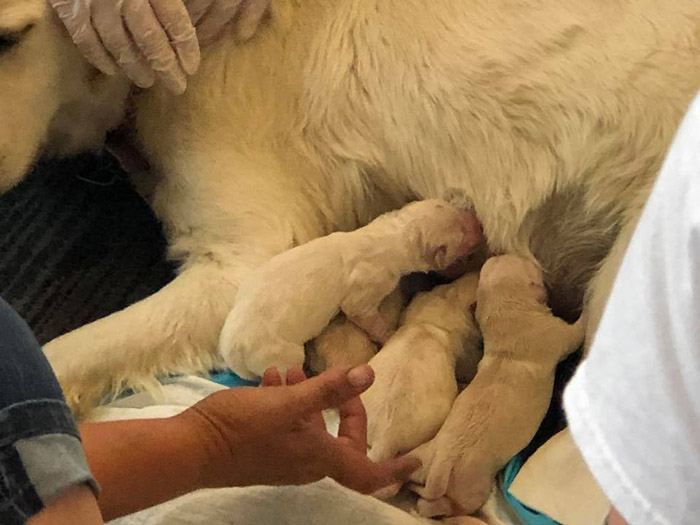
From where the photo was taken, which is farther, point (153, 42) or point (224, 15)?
point (224, 15)

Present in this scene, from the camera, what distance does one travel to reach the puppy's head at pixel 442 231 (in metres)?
1.33

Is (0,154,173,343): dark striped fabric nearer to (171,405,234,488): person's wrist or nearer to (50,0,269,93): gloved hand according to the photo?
(50,0,269,93): gloved hand

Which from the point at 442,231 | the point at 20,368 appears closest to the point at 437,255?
the point at 442,231

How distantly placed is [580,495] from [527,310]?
0.28 m

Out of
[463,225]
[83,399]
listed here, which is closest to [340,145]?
[463,225]

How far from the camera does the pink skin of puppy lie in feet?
3.59

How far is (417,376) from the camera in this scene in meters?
1.17

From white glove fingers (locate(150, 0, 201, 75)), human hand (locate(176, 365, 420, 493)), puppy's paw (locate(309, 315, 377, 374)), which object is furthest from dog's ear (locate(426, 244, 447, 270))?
white glove fingers (locate(150, 0, 201, 75))

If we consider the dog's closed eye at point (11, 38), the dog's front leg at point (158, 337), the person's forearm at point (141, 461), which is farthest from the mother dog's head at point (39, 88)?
the person's forearm at point (141, 461)

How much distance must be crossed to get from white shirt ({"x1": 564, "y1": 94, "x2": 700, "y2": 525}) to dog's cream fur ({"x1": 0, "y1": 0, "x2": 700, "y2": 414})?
0.79 metres

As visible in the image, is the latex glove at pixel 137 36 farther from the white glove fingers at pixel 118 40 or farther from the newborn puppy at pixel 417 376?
the newborn puppy at pixel 417 376

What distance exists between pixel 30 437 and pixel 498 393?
2.33 feet

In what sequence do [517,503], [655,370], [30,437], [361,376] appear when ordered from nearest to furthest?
[655,370], [30,437], [361,376], [517,503]

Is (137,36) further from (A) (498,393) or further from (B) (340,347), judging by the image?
(A) (498,393)
